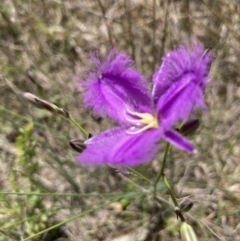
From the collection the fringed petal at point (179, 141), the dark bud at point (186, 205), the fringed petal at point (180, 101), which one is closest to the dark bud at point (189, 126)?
the fringed petal at point (180, 101)

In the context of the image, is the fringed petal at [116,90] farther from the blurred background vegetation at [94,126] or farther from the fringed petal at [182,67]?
the blurred background vegetation at [94,126]

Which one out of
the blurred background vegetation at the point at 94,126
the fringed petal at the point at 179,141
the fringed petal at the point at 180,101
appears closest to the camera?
the fringed petal at the point at 179,141

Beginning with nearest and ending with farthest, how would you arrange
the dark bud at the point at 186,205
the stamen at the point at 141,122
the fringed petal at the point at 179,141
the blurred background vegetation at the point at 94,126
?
the fringed petal at the point at 179,141
the stamen at the point at 141,122
the dark bud at the point at 186,205
the blurred background vegetation at the point at 94,126

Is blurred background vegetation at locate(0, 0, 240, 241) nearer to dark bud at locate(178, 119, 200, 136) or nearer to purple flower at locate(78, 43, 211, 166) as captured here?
purple flower at locate(78, 43, 211, 166)

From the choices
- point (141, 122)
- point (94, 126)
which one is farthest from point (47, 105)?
point (94, 126)

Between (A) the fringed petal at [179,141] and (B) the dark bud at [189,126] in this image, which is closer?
(A) the fringed petal at [179,141]

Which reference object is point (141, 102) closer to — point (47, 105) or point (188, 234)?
point (47, 105)

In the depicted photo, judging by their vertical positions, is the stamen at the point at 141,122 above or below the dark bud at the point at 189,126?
above
